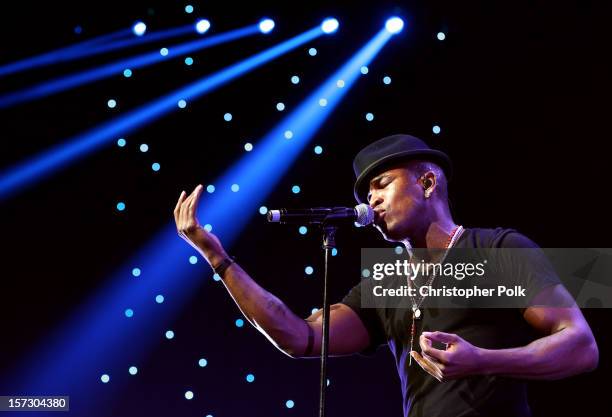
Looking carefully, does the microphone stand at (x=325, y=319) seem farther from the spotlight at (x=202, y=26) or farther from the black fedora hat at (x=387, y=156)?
the spotlight at (x=202, y=26)

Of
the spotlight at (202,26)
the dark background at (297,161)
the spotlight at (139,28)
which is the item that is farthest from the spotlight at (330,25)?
the spotlight at (139,28)

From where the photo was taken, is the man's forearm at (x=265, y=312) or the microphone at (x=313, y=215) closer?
the microphone at (x=313, y=215)

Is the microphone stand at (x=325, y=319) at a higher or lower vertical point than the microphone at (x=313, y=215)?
lower

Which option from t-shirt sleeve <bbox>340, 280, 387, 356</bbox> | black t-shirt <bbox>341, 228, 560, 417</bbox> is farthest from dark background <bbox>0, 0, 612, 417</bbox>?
black t-shirt <bbox>341, 228, 560, 417</bbox>

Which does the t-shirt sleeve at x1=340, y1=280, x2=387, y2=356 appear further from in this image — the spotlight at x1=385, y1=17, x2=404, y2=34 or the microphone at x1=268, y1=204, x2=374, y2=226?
the spotlight at x1=385, y1=17, x2=404, y2=34

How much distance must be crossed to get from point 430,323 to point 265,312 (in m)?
0.59

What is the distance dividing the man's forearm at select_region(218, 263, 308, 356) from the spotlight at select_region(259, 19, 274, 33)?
1.89m

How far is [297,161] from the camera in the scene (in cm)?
378

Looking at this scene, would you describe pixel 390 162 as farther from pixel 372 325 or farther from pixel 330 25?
pixel 330 25

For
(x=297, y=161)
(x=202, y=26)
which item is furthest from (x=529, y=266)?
(x=202, y=26)

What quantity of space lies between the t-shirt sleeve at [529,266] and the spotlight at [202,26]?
2.17m

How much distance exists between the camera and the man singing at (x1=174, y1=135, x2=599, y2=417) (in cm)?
210

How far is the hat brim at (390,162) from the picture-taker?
8.92 feet

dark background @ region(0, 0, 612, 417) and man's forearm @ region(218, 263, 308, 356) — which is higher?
dark background @ region(0, 0, 612, 417)
